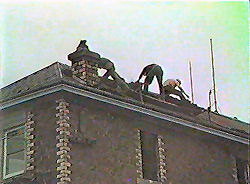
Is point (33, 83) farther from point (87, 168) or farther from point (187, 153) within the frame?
point (187, 153)

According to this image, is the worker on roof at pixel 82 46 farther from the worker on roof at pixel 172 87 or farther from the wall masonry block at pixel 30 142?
the worker on roof at pixel 172 87

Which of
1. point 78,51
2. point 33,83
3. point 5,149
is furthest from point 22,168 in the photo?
point 78,51

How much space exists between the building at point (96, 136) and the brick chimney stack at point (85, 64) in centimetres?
3

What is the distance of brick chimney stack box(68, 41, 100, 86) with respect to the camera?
1689 centimetres

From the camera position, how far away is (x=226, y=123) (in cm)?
2198

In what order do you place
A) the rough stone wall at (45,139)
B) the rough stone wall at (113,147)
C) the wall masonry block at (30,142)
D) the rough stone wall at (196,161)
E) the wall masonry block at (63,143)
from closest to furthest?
the wall masonry block at (63,143), the rough stone wall at (45,139), the rough stone wall at (113,147), the wall masonry block at (30,142), the rough stone wall at (196,161)

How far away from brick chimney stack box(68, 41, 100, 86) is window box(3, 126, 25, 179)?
214 cm

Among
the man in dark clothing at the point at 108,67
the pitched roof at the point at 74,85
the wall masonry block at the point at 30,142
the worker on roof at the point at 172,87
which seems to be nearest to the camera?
the pitched roof at the point at 74,85

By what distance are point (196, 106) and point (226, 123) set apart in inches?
129

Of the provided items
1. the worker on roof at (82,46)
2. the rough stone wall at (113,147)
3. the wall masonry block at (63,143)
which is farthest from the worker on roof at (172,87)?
the wall masonry block at (63,143)

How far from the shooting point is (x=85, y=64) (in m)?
17.0

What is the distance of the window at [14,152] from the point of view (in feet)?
51.9

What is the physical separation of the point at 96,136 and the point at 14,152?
205 centimetres

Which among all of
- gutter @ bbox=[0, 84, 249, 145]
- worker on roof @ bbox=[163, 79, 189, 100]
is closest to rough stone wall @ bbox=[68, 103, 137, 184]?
gutter @ bbox=[0, 84, 249, 145]
